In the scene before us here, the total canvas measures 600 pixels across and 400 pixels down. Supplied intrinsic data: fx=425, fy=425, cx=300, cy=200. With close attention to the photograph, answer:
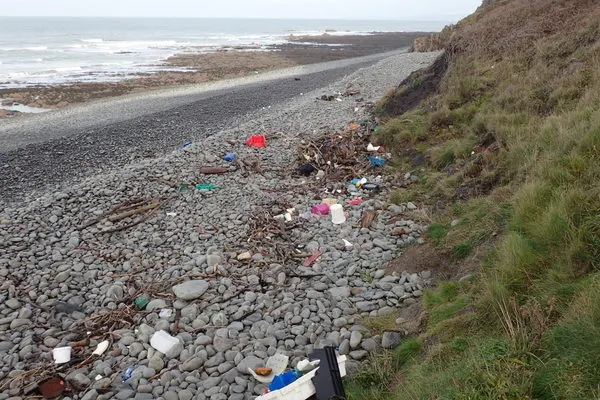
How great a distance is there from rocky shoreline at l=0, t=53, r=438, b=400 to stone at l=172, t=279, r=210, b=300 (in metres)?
0.02

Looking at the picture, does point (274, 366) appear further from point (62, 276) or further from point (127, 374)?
point (62, 276)

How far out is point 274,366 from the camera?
407cm

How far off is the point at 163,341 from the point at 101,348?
2.42 feet

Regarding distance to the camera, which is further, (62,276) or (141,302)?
(62,276)

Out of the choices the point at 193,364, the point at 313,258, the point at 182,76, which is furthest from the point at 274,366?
the point at 182,76

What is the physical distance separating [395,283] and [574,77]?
5934 millimetres

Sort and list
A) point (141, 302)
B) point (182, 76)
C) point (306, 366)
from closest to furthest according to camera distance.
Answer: point (306, 366)
point (141, 302)
point (182, 76)

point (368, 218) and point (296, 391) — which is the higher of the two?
point (368, 218)

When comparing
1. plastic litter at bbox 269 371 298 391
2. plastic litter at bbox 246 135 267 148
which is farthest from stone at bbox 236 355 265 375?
plastic litter at bbox 246 135 267 148

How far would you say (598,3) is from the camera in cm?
1211

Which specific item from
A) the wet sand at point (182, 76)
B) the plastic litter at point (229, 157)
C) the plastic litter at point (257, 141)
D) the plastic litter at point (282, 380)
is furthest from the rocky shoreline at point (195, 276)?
the wet sand at point (182, 76)

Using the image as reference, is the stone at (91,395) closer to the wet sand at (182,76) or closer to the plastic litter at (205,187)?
the plastic litter at (205,187)

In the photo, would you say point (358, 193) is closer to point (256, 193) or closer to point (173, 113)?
point (256, 193)

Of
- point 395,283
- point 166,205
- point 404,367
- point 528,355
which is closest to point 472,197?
Answer: point 395,283
